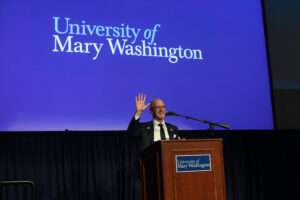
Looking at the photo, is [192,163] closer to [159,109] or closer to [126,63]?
[159,109]

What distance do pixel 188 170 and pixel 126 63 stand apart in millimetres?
2428

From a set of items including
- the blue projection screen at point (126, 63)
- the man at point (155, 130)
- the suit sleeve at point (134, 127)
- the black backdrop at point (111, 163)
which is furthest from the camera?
the black backdrop at point (111, 163)

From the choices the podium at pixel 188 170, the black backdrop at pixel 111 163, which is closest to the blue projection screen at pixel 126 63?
the black backdrop at pixel 111 163

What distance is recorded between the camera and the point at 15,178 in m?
4.99

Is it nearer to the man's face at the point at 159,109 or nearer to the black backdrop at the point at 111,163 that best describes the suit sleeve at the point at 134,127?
the man's face at the point at 159,109

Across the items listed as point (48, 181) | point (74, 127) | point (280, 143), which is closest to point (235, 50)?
point (280, 143)

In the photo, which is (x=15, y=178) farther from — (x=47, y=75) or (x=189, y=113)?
(x=189, y=113)

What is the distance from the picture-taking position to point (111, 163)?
17.7 ft

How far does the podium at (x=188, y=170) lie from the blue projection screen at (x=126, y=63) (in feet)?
6.51

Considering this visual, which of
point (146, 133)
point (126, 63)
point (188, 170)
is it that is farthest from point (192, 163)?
point (126, 63)

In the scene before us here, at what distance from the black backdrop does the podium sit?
2.18 metres

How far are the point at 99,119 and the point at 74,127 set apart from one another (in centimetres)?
31

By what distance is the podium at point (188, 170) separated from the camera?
3023mm

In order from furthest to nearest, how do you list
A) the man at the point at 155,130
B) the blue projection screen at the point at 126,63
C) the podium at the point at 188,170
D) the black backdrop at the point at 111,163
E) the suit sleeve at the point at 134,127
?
the black backdrop at the point at 111,163
the blue projection screen at the point at 126,63
the man at the point at 155,130
the suit sleeve at the point at 134,127
the podium at the point at 188,170
